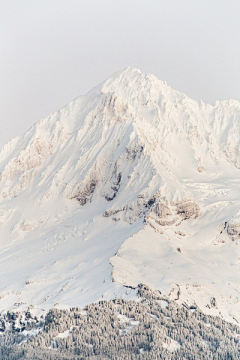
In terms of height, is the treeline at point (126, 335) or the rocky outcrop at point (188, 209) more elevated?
the treeline at point (126, 335)

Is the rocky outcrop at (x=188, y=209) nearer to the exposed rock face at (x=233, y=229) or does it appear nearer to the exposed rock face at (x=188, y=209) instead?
the exposed rock face at (x=188, y=209)

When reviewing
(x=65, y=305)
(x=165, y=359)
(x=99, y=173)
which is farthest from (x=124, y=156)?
(x=165, y=359)

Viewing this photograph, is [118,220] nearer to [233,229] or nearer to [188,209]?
[188,209]

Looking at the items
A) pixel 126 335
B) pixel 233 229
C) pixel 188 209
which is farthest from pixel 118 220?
pixel 126 335

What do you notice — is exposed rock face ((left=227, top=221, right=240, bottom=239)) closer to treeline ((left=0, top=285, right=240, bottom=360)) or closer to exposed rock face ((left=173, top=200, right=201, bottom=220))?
exposed rock face ((left=173, top=200, right=201, bottom=220))

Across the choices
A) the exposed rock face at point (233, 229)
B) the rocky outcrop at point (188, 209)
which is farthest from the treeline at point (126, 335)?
the rocky outcrop at point (188, 209)

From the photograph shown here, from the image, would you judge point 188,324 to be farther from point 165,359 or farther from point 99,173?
point 99,173

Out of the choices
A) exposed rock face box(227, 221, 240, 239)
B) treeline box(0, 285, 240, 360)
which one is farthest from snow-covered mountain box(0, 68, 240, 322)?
treeline box(0, 285, 240, 360)
